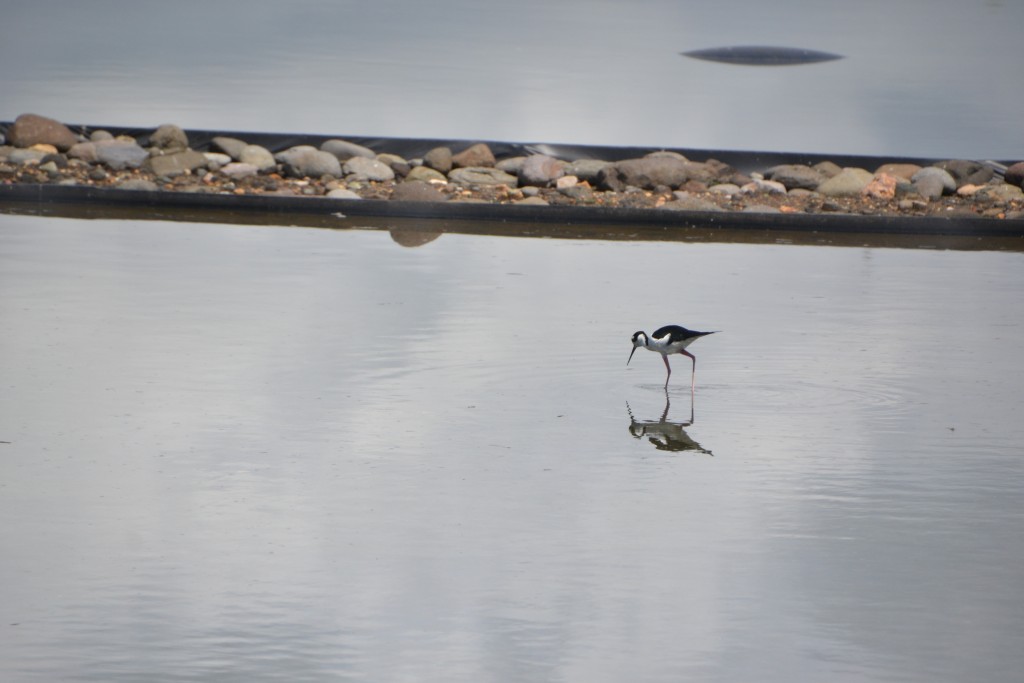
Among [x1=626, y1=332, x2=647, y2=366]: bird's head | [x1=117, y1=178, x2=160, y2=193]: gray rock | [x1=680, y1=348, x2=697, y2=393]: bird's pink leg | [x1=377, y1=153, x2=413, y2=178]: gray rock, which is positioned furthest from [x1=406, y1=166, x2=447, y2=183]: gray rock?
[x1=626, y1=332, x2=647, y2=366]: bird's head

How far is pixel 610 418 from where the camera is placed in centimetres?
621

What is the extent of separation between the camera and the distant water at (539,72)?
2003cm

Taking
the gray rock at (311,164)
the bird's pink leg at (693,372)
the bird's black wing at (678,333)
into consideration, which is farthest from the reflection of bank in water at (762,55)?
the bird's black wing at (678,333)

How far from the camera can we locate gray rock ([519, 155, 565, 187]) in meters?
14.1

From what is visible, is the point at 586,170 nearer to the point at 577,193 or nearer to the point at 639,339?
the point at 577,193

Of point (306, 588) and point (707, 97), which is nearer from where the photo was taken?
point (306, 588)

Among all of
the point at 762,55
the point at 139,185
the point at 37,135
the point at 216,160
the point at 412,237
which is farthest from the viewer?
the point at 762,55

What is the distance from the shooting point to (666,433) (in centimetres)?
599

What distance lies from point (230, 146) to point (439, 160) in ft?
6.78

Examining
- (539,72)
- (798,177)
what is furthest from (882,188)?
(539,72)

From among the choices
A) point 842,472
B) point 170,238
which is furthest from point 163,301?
point 842,472

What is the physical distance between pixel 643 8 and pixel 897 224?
25.8 metres

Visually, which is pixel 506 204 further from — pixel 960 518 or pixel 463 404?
pixel 960 518

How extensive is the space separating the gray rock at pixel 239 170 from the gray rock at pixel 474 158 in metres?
1.97
